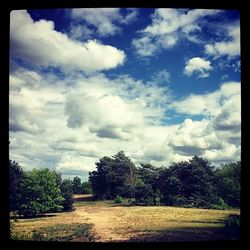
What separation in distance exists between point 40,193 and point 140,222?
3239mm

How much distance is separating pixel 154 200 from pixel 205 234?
2059 mm

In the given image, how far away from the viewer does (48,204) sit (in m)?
8.61

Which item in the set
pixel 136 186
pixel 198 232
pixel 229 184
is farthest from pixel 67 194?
pixel 229 184

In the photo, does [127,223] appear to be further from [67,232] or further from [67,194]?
[67,194]

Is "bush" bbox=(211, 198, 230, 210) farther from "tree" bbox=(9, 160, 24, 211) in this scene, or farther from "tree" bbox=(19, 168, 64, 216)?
"tree" bbox=(9, 160, 24, 211)

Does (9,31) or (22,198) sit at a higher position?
(9,31)

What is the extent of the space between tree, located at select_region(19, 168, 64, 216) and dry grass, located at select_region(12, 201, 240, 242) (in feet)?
1.07

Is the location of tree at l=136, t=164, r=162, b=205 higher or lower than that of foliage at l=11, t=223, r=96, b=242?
higher

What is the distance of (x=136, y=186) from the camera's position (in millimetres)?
9805

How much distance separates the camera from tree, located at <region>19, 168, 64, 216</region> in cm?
811

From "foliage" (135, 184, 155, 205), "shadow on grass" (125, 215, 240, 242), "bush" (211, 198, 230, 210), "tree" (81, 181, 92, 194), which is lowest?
"shadow on grass" (125, 215, 240, 242)

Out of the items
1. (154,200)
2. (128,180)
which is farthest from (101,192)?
(154,200)

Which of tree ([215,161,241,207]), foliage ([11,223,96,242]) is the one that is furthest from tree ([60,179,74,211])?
tree ([215,161,241,207])
